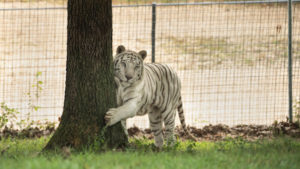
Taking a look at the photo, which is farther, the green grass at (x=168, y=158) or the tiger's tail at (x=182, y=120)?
the tiger's tail at (x=182, y=120)

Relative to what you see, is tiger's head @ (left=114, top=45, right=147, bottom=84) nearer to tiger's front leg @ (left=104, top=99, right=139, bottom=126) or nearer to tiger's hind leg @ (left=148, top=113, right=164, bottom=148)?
tiger's front leg @ (left=104, top=99, right=139, bottom=126)

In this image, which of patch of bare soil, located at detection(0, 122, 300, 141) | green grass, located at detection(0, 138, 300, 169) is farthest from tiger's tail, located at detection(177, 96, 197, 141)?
green grass, located at detection(0, 138, 300, 169)

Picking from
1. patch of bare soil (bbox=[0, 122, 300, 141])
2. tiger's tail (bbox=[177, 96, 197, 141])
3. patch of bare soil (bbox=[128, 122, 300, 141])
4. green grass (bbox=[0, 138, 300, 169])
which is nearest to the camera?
green grass (bbox=[0, 138, 300, 169])

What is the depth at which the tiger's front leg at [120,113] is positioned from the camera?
6453mm

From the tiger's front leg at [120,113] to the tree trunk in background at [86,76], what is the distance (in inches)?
4.0

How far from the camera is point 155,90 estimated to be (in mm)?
8039

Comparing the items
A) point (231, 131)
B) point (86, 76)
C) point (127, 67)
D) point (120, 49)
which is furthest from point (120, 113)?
point (231, 131)

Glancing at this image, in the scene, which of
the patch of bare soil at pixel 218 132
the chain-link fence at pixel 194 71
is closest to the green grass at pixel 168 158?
the patch of bare soil at pixel 218 132

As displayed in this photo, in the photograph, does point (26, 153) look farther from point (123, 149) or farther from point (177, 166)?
point (177, 166)

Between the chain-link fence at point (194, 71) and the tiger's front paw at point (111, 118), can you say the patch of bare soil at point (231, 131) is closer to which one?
the chain-link fence at point (194, 71)

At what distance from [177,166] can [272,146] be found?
8.01ft

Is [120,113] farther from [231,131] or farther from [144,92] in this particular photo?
[231,131]

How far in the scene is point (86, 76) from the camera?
6480 millimetres

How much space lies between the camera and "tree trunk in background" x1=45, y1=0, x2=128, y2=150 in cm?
642
